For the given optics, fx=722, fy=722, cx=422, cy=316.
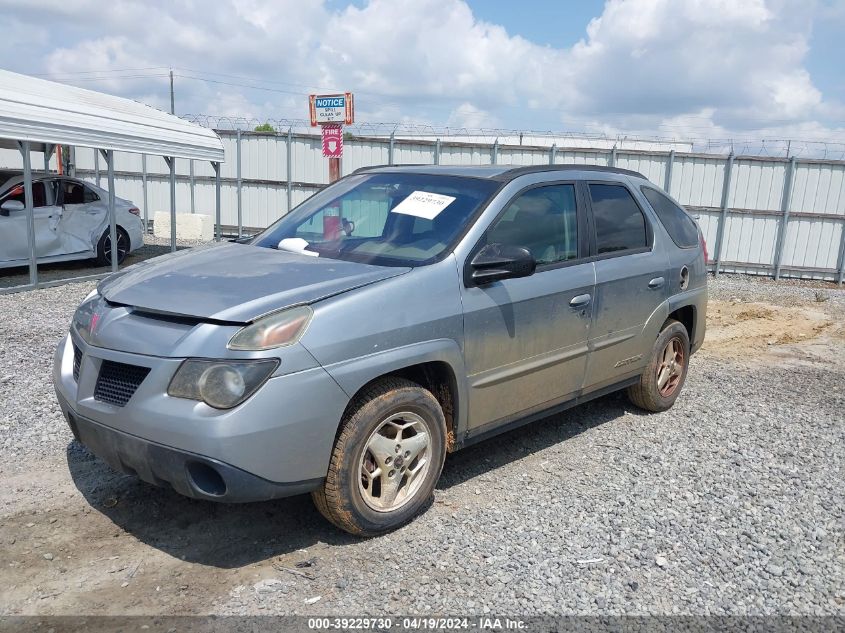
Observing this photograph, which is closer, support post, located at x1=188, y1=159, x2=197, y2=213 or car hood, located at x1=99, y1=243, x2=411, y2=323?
car hood, located at x1=99, y1=243, x2=411, y2=323

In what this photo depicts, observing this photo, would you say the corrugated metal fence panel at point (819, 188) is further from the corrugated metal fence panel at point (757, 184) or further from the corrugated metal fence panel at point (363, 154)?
the corrugated metal fence panel at point (363, 154)

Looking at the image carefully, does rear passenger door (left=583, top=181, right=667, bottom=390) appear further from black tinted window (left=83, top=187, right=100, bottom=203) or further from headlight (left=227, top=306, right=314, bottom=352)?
black tinted window (left=83, top=187, right=100, bottom=203)

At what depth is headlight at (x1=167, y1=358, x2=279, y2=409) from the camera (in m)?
3.00

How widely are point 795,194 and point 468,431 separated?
42.7ft

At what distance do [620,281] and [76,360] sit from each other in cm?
333

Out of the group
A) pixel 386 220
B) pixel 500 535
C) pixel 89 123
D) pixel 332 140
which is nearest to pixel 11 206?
pixel 89 123

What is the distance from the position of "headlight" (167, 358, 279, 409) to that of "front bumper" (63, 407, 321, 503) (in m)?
0.25

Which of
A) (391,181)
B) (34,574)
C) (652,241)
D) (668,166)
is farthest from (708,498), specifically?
(668,166)

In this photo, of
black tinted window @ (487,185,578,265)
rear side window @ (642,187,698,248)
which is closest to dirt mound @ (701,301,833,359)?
rear side window @ (642,187,698,248)

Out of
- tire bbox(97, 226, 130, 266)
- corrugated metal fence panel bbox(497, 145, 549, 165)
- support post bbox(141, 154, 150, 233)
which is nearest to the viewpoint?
tire bbox(97, 226, 130, 266)

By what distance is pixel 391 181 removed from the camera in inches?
182

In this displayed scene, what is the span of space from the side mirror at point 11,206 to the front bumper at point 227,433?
905 centimetres

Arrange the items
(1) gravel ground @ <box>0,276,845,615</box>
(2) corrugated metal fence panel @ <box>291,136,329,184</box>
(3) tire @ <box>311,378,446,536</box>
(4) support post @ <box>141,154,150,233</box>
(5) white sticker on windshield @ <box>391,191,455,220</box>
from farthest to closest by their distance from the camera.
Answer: (4) support post @ <box>141,154,150,233</box>, (2) corrugated metal fence panel @ <box>291,136,329,184</box>, (5) white sticker on windshield @ <box>391,191,455,220</box>, (3) tire @ <box>311,378,446,536</box>, (1) gravel ground @ <box>0,276,845,615</box>

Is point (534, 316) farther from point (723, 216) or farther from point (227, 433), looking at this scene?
point (723, 216)
